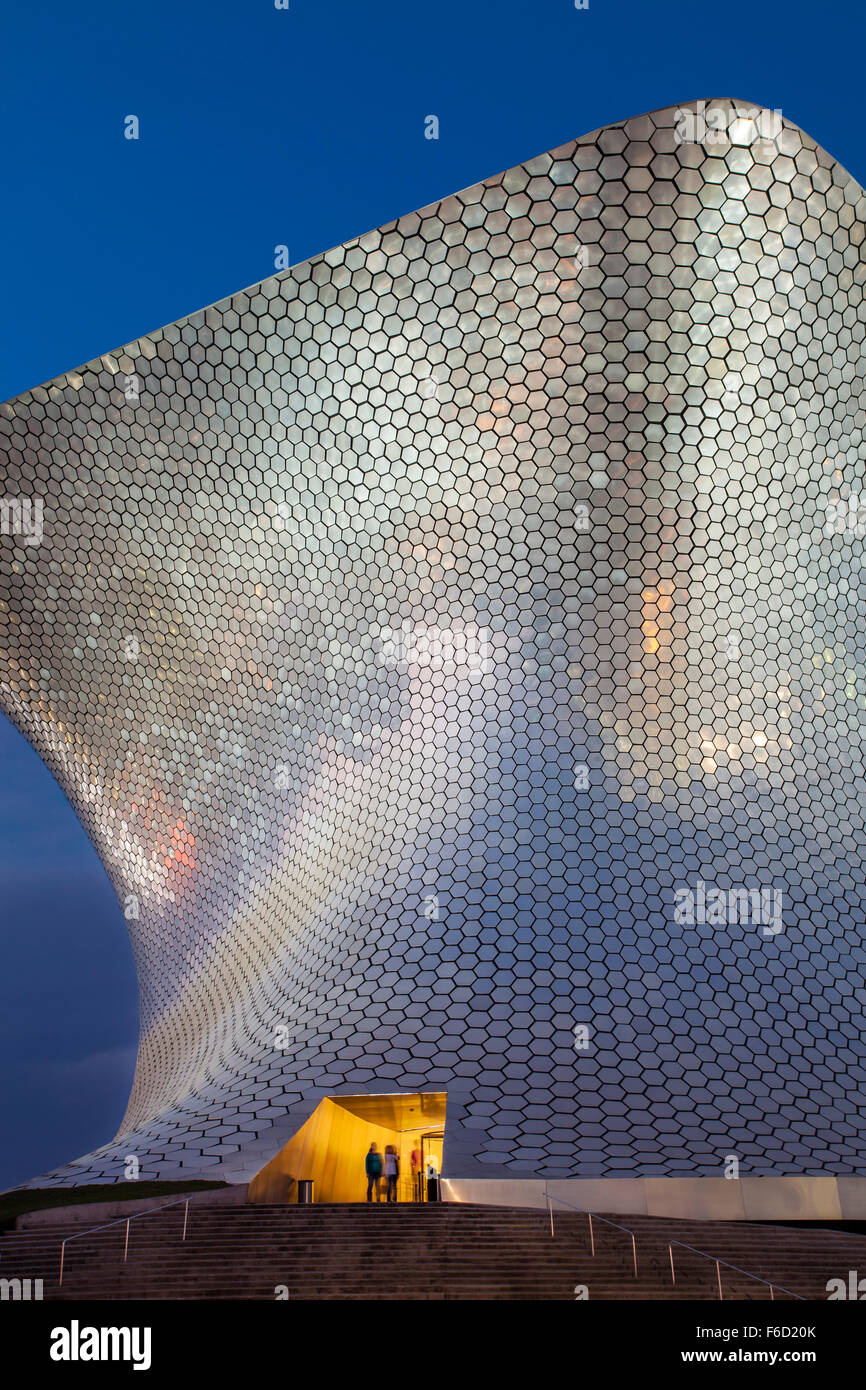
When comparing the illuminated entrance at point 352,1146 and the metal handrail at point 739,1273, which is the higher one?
the illuminated entrance at point 352,1146

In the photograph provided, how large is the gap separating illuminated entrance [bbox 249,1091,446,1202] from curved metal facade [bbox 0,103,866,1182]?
1.13 ft

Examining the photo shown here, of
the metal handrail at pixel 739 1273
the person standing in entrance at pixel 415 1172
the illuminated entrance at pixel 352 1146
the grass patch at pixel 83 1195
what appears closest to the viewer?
the metal handrail at pixel 739 1273

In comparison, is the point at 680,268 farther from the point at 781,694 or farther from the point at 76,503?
the point at 76,503

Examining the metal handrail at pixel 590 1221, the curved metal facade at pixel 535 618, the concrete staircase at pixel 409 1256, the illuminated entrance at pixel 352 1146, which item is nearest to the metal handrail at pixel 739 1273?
the concrete staircase at pixel 409 1256

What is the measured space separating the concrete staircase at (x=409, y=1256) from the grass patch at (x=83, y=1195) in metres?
0.34

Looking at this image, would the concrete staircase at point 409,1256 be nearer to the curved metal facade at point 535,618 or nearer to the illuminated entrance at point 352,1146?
the illuminated entrance at point 352,1146

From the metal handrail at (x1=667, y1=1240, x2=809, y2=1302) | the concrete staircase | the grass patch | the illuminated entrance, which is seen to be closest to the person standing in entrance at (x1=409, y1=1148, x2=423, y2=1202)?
the illuminated entrance

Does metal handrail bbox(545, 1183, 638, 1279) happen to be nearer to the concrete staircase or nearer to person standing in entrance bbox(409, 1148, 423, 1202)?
the concrete staircase

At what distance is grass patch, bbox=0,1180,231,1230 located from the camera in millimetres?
6172

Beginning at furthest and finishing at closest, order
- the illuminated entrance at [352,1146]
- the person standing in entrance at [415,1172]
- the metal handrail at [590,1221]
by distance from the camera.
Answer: the person standing in entrance at [415,1172] < the illuminated entrance at [352,1146] < the metal handrail at [590,1221]

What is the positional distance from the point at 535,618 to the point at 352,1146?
224 inches

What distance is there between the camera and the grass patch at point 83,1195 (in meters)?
6.17
